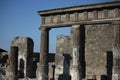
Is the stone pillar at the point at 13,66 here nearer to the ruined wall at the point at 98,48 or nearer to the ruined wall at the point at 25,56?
the ruined wall at the point at 98,48

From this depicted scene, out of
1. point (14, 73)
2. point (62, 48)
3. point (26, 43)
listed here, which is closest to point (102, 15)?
point (14, 73)

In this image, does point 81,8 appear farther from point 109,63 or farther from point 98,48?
point 98,48

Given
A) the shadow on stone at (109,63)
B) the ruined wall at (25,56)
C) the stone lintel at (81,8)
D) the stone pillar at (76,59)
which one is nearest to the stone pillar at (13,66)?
the stone lintel at (81,8)

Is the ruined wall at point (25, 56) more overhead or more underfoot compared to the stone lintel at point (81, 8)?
more underfoot

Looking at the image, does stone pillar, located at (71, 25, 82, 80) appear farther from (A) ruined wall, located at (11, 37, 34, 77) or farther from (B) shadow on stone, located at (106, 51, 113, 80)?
(A) ruined wall, located at (11, 37, 34, 77)

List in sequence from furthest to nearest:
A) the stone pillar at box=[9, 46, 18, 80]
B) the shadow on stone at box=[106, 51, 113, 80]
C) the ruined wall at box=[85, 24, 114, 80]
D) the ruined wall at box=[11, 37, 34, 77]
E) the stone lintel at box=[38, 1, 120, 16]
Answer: the ruined wall at box=[11, 37, 34, 77] < the ruined wall at box=[85, 24, 114, 80] < the shadow on stone at box=[106, 51, 113, 80] < the stone pillar at box=[9, 46, 18, 80] < the stone lintel at box=[38, 1, 120, 16]

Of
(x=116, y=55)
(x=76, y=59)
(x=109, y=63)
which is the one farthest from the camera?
(x=109, y=63)

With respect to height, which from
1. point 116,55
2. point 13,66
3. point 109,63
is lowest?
point 13,66

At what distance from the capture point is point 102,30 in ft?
71.6

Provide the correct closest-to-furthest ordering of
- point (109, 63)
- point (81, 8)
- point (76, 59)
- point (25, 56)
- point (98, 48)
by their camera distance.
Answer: point (81, 8) → point (76, 59) → point (109, 63) → point (98, 48) → point (25, 56)

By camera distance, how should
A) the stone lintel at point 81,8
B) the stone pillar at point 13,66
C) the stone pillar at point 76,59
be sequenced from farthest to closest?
the stone pillar at point 13,66, the stone pillar at point 76,59, the stone lintel at point 81,8

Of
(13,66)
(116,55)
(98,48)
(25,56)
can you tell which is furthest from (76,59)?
(25,56)

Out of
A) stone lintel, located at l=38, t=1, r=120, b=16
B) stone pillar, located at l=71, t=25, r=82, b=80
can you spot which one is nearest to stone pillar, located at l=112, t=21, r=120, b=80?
stone lintel, located at l=38, t=1, r=120, b=16

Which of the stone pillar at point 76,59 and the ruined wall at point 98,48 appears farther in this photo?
the ruined wall at point 98,48
